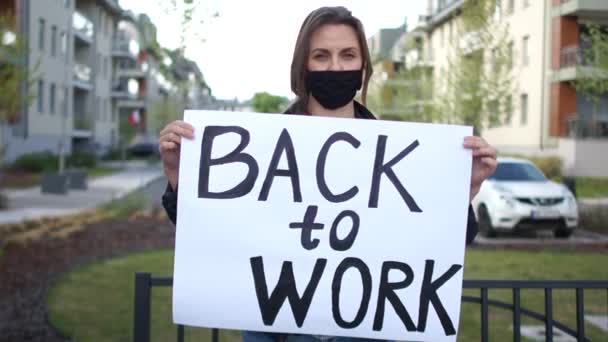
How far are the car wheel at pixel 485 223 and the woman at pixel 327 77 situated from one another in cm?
A: 1039

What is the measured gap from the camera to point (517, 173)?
12938 mm

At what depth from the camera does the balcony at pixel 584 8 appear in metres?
8.28

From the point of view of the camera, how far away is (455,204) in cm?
234

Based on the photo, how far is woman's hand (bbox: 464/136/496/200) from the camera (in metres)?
2.31

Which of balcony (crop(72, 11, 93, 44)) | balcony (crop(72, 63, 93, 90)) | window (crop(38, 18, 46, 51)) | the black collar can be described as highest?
balcony (crop(72, 11, 93, 44))

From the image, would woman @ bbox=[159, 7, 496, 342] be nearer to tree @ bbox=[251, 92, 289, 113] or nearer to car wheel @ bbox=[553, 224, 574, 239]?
tree @ bbox=[251, 92, 289, 113]

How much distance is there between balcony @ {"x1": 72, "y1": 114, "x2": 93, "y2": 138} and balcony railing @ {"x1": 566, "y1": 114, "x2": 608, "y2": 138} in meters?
21.1

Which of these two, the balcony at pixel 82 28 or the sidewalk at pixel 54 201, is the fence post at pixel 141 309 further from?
the balcony at pixel 82 28

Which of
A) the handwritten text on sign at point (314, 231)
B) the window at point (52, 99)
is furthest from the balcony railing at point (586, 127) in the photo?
the handwritten text on sign at point (314, 231)

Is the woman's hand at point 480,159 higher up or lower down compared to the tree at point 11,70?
lower down

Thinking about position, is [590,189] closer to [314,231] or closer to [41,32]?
[41,32]

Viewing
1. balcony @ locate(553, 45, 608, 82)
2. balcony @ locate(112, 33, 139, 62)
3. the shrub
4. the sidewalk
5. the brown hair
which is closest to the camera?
the brown hair

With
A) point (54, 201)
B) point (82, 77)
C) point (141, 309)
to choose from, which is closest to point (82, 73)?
point (82, 77)

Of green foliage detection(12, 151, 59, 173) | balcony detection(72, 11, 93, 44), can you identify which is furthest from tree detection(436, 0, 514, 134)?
green foliage detection(12, 151, 59, 173)
